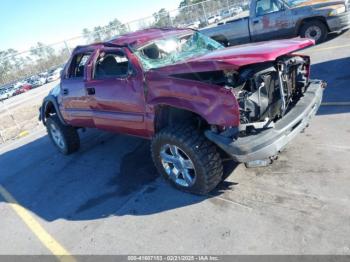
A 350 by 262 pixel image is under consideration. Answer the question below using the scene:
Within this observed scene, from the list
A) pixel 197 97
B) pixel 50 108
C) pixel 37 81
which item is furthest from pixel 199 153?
pixel 37 81

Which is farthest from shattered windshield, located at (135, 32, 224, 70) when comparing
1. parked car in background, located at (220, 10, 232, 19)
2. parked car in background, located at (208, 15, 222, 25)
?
parked car in background, located at (220, 10, 232, 19)

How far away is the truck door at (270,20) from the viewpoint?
10844 mm

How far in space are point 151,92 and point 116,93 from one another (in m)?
0.75

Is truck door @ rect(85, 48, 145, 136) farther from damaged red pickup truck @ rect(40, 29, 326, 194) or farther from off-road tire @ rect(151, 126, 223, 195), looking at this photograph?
off-road tire @ rect(151, 126, 223, 195)

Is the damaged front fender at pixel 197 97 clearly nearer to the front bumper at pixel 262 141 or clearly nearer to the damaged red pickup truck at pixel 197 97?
the damaged red pickup truck at pixel 197 97

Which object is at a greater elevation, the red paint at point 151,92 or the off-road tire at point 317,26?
the red paint at point 151,92

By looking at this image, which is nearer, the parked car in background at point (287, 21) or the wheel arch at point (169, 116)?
the wheel arch at point (169, 116)

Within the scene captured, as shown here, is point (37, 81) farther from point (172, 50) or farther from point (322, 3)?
point (172, 50)

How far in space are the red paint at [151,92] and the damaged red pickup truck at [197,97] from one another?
0.01 m

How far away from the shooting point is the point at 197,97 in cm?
374

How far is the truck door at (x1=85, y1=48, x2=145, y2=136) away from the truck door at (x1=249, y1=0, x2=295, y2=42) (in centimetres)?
740

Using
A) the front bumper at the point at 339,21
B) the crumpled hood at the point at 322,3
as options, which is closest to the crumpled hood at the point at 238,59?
the front bumper at the point at 339,21

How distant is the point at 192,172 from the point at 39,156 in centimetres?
444

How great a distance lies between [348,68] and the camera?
24.8ft
